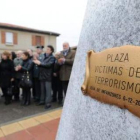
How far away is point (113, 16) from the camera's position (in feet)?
4.18

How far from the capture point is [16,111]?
14.8 feet

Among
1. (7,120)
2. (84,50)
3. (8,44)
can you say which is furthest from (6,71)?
(8,44)

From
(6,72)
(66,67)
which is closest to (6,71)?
(6,72)

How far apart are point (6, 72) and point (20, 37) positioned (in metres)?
20.7

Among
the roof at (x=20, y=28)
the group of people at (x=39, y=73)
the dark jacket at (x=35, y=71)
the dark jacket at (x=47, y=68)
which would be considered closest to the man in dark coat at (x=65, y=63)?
the group of people at (x=39, y=73)

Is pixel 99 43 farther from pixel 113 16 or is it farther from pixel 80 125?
pixel 80 125

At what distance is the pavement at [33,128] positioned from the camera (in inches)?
117

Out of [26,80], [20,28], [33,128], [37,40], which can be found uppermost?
[20,28]

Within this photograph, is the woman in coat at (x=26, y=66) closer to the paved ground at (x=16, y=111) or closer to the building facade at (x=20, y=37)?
the paved ground at (x=16, y=111)

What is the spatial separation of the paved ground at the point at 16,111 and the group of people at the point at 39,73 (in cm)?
18

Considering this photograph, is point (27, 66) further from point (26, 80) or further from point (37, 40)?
point (37, 40)

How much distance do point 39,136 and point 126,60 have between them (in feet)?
7.67

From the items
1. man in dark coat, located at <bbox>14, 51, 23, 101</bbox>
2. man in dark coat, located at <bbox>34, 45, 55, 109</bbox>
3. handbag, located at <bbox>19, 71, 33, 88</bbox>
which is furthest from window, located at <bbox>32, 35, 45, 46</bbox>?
man in dark coat, located at <bbox>34, 45, 55, 109</bbox>

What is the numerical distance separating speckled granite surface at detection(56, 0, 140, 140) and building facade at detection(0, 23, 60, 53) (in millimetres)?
23157
